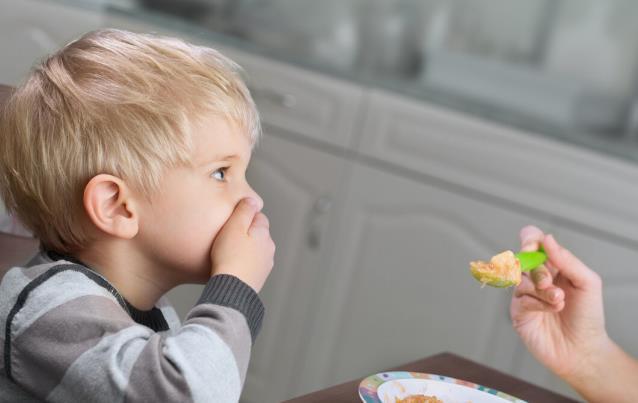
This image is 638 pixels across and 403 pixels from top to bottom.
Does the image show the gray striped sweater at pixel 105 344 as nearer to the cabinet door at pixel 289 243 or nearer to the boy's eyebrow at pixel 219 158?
the boy's eyebrow at pixel 219 158

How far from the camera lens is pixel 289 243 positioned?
262 centimetres

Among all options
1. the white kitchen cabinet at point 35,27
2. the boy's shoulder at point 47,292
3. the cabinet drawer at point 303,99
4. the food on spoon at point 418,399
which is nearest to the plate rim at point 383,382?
the food on spoon at point 418,399

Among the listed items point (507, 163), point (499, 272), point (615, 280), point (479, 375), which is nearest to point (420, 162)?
point (507, 163)

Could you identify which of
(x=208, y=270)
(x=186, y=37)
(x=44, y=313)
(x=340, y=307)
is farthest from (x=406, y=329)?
(x=44, y=313)

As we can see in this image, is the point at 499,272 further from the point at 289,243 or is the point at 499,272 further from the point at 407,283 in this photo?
the point at 289,243

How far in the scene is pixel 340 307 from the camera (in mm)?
2570

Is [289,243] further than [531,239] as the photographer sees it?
Yes

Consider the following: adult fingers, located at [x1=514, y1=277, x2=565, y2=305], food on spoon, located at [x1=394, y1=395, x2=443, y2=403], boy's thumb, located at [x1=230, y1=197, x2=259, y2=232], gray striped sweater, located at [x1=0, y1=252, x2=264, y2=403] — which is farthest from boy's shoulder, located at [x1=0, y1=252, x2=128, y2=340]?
adult fingers, located at [x1=514, y1=277, x2=565, y2=305]

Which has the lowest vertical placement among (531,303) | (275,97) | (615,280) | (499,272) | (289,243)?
(289,243)

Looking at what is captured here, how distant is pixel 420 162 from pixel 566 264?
1123 millimetres

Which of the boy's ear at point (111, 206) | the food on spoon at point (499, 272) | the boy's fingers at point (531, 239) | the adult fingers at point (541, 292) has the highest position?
the boy's ear at point (111, 206)

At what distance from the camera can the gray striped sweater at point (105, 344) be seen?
92 cm

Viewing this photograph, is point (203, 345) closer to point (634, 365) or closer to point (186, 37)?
point (634, 365)

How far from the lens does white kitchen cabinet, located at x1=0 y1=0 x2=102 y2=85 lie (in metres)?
2.77
